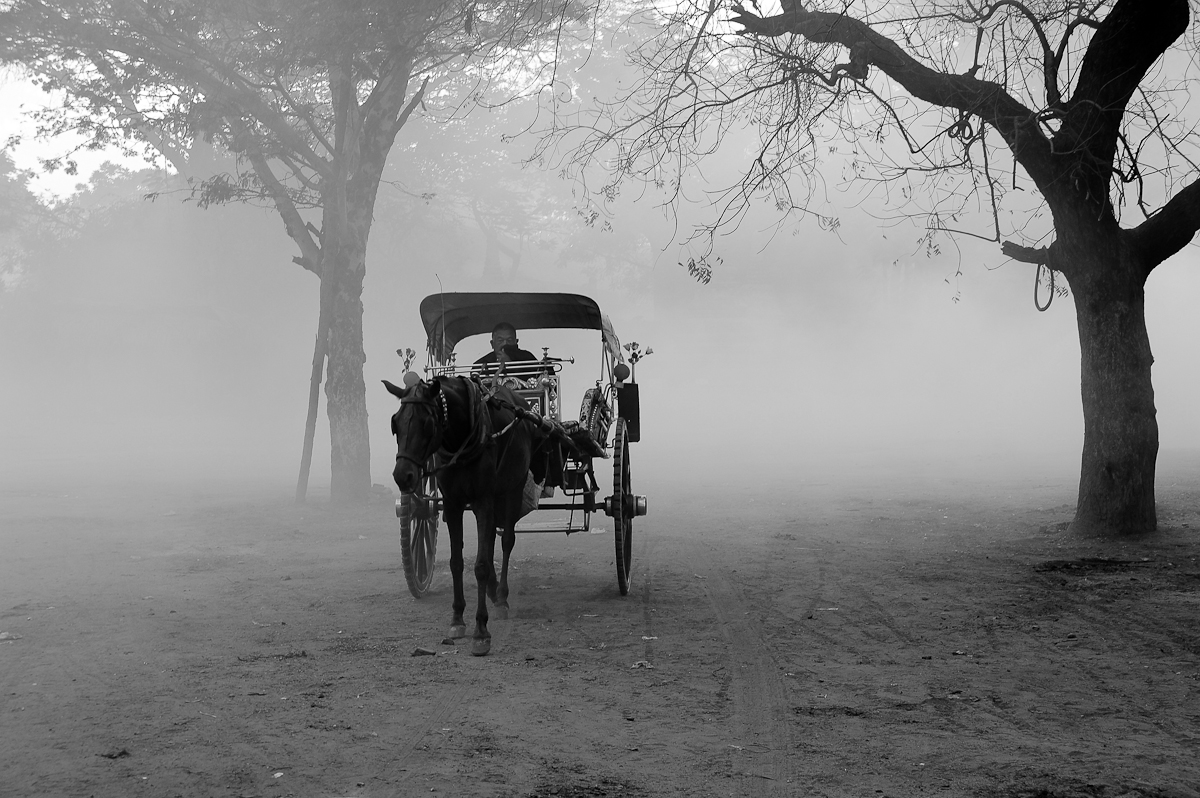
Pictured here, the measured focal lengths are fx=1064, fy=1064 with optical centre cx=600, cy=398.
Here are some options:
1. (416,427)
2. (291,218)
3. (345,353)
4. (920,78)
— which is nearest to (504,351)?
(416,427)

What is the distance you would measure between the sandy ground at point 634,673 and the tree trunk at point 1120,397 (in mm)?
561

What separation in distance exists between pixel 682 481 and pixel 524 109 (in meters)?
33.1

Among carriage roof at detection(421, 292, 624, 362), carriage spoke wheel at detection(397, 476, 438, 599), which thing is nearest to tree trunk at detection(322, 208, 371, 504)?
carriage roof at detection(421, 292, 624, 362)

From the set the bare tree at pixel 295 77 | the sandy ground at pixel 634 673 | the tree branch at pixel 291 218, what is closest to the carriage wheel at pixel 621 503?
the sandy ground at pixel 634 673

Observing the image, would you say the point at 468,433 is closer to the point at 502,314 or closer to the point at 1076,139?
the point at 502,314

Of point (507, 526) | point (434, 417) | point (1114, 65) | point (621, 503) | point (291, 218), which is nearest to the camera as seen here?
point (434, 417)

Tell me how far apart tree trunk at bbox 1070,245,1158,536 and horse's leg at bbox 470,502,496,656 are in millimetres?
7218

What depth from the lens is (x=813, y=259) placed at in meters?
56.2

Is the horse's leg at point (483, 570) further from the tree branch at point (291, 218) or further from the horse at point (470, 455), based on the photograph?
the tree branch at point (291, 218)

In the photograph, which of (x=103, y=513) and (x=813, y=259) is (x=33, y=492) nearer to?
(x=103, y=513)

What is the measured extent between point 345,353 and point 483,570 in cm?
1131

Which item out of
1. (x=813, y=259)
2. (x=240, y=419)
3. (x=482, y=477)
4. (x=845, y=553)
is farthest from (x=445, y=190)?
(x=482, y=477)

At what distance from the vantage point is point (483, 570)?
7.25 metres

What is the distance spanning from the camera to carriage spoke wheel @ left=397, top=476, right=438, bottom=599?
8383 mm
